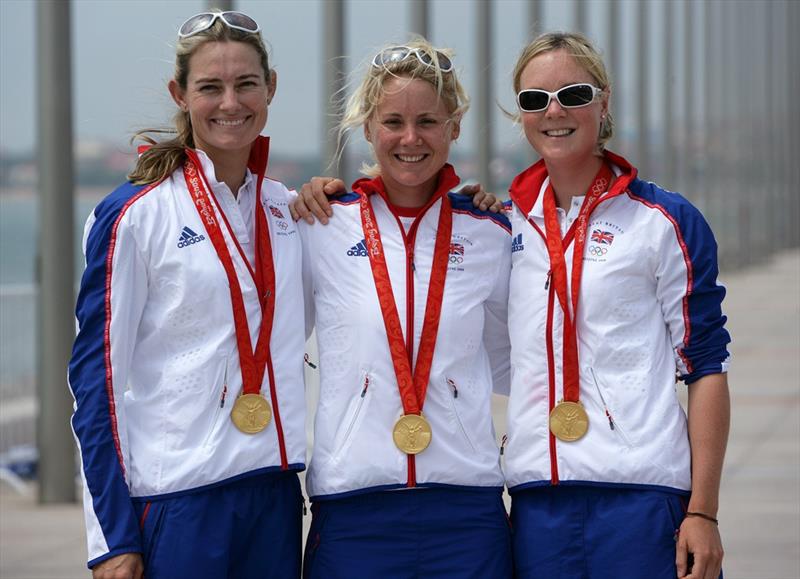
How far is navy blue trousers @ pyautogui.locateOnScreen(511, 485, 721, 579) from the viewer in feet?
11.8

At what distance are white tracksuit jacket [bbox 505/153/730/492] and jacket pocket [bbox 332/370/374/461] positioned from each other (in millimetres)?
413

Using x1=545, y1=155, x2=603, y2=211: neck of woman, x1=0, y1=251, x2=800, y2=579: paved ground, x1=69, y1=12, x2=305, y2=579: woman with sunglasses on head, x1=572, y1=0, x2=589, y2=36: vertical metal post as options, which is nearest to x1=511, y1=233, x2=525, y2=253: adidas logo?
x1=545, y1=155, x2=603, y2=211: neck of woman

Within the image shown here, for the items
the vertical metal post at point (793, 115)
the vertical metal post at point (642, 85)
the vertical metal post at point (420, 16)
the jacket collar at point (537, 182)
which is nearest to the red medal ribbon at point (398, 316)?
the jacket collar at point (537, 182)

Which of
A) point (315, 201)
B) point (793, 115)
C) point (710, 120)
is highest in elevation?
point (793, 115)

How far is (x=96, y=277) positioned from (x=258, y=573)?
0.81 meters

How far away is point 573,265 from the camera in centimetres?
371

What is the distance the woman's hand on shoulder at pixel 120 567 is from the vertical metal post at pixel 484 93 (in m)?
10.6

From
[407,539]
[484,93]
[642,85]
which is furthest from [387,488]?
[642,85]

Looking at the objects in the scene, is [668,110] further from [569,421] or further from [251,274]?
[251,274]

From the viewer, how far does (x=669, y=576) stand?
3594 mm

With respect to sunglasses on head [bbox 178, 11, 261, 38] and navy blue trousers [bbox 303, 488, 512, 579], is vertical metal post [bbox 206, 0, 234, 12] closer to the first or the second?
sunglasses on head [bbox 178, 11, 261, 38]

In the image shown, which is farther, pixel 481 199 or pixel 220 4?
pixel 220 4

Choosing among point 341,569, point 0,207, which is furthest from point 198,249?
point 0,207

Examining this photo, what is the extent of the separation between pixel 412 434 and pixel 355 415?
0.50 feet
